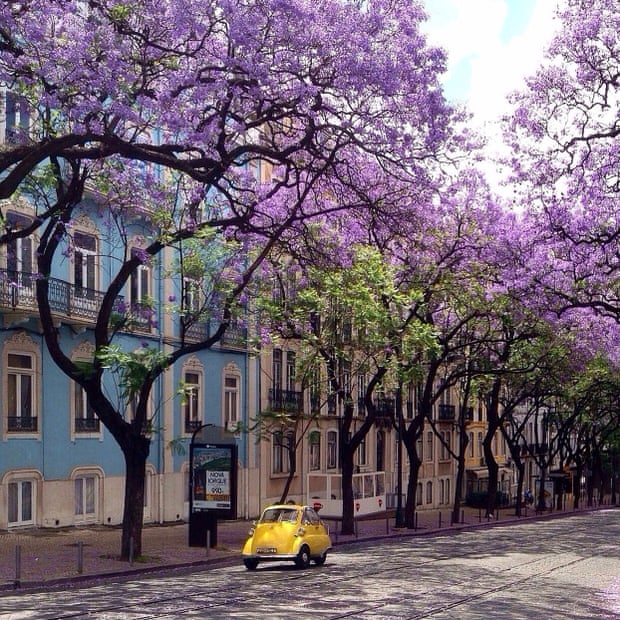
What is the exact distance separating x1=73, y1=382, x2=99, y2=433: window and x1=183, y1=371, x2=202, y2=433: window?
5612 mm

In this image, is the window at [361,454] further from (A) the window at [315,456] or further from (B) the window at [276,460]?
(B) the window at [276,460]

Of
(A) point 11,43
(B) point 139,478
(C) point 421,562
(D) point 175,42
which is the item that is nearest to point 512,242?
(C) point 421,562

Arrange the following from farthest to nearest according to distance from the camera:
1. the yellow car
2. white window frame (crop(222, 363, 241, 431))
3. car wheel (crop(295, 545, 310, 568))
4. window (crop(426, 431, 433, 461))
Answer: window (crop(426, 431, 433, 461)), white window frame (crop(222, 363, 241, 431)), car wheel (crop(295, 545, 310, 568)), the yellow car

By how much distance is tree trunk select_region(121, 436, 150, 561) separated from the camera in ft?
79.4

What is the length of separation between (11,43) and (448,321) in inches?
1026

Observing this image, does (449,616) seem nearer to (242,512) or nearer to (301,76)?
(301,76)

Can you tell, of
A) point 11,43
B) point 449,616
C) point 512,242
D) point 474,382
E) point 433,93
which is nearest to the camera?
point 449,616

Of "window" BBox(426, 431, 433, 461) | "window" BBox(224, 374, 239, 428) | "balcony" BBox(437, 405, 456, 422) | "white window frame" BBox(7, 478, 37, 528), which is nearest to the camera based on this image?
"white window frame" BBox(7, 478, 37, 528)

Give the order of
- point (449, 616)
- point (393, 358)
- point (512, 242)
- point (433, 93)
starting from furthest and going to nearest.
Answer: point (393, 358)
point (512, 242)
point (433, 93)
point (449, 616)

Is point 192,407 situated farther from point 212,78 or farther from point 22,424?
point 212,78

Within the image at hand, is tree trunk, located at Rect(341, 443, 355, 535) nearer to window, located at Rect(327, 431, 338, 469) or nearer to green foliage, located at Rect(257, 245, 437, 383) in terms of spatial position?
green foliage, located at Rect(257, 245, 437, 383)

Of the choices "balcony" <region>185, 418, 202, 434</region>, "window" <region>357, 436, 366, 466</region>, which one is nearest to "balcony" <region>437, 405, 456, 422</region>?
"window" <region>357, 436, 366, 466</region>

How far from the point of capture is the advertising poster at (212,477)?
90.6 ft

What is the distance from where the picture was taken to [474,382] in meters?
48.1
